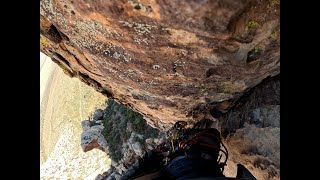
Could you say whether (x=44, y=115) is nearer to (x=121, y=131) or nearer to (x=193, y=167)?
(x=121, y=131)

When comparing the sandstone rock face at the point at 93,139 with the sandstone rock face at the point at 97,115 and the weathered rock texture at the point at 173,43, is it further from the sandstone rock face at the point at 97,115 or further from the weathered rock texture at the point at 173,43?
the weathered rock texture at the point at 173,43

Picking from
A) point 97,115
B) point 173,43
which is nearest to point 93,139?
point 97,115

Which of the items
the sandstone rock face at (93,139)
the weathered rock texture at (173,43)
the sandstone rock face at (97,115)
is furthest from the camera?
the sandstone rock face at (97,115)

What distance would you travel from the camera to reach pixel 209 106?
4.89 metres

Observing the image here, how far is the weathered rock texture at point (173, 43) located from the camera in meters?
2.28

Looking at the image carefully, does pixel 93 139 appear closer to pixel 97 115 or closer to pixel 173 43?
pixel 97 115

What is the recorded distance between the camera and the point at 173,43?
9.04 feet

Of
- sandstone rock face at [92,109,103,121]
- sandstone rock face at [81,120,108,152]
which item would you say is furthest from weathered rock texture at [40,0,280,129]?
sandstone rock face at [92,109,103,121]

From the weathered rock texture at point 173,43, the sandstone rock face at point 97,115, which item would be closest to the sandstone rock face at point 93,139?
the sandstone rock face at point 97,115

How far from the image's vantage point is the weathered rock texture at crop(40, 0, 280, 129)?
2.28 meters

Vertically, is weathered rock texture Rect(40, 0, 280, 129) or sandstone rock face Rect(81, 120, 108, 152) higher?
weathered rock texture Rect(40, 0, 280, 129)

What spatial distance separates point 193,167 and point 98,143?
45.5 feet

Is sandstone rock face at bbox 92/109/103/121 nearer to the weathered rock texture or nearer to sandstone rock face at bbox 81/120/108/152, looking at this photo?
sandstone rock face at bbox 81/120/108/152

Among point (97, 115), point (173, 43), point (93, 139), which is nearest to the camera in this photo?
point (173, 43)
